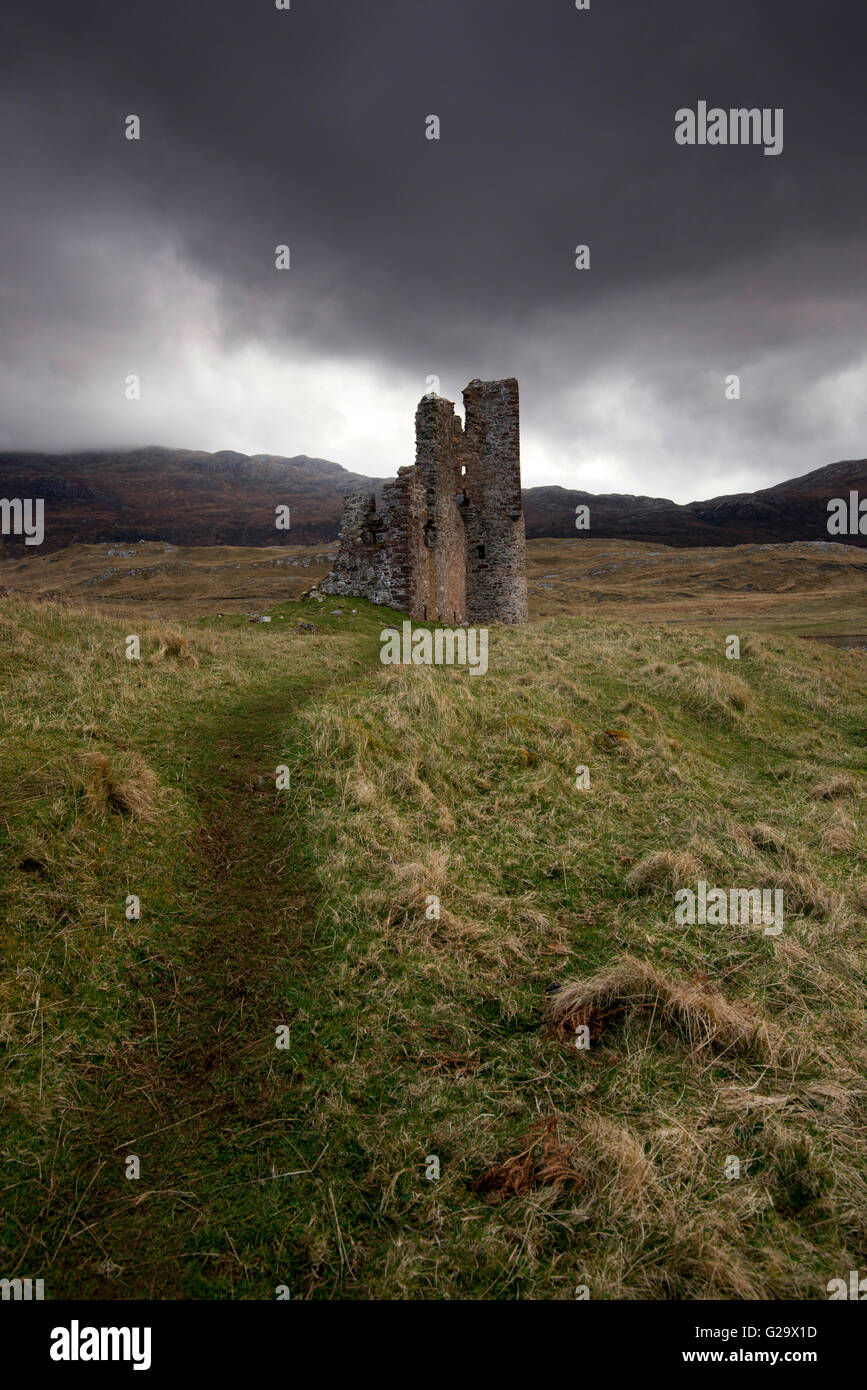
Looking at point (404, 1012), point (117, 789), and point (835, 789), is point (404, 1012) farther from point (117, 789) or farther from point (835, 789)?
point (835, 789)

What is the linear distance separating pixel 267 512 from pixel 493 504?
139 m

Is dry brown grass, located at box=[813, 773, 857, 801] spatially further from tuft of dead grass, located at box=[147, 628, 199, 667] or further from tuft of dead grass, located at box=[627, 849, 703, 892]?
tuft of dead grass, located at box=[147, 628, 199, 667]

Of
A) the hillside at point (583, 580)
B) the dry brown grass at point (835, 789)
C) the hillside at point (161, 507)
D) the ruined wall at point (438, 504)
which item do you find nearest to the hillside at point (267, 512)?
the hillside at point (161, 507)

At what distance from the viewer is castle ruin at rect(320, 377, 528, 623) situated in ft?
73.9

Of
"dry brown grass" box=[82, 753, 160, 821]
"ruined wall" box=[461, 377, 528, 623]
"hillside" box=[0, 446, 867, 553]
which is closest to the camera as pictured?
"dry brown grass" box=[82, 753, 160, 821]

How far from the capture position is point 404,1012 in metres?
5.26

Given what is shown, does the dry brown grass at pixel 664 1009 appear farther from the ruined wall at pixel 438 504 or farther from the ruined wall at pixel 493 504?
the ruined wall at pixel 493 504

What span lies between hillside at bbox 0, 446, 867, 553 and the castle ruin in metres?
102

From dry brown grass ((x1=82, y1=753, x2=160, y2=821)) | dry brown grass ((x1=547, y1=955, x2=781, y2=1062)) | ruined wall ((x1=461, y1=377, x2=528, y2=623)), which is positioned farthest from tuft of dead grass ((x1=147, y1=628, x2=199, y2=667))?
ruined wall ((x1=461, y1=377, x2=528, y2=623))

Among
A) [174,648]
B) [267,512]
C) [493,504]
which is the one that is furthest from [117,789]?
[267,512]

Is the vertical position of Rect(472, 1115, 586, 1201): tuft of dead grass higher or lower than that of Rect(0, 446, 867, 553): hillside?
lower

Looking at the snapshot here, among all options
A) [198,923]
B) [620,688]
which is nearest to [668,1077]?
[198,923]

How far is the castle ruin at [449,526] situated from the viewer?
2253 centimetres

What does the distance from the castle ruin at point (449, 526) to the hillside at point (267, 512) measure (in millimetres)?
101884
